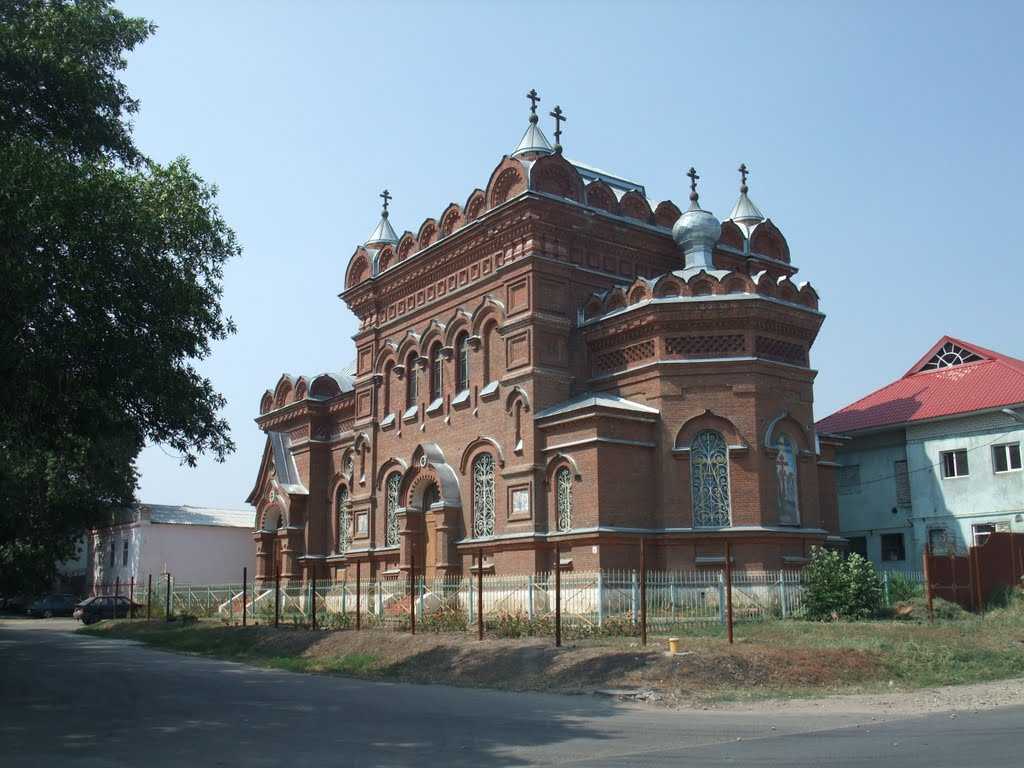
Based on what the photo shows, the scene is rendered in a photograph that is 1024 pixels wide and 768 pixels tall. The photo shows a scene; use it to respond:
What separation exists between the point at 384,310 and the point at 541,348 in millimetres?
8010

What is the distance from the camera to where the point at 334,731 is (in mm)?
10430

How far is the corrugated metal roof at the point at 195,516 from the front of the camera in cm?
4666

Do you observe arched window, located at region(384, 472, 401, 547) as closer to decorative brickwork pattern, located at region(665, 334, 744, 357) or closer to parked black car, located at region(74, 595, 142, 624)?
decorative brickwork pattern, located at region(665, 334, 744, 357)

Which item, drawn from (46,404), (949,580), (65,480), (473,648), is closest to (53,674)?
(46,404)

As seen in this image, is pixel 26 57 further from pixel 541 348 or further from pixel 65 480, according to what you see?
pixel 65 480

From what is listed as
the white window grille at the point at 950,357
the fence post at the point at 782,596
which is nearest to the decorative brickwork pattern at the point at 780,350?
the fence post at the point at 782,596

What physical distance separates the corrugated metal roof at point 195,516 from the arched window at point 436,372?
22777 mm

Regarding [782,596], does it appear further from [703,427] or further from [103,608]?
[103,608]

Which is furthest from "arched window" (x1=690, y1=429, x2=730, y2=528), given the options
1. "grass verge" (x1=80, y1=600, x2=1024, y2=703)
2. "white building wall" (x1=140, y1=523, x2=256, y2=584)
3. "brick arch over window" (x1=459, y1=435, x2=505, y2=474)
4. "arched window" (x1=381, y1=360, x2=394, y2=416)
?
"white building wall" (x1=140, y1=523, x2=256, y2=584)

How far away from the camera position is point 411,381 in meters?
29.1

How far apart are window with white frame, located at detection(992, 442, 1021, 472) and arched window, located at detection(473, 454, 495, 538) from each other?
575 inches

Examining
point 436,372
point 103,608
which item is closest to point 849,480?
point 436,372

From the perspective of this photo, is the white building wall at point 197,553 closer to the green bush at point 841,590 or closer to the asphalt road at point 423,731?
the green bush at point 841,590

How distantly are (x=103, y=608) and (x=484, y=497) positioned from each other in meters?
18.3
